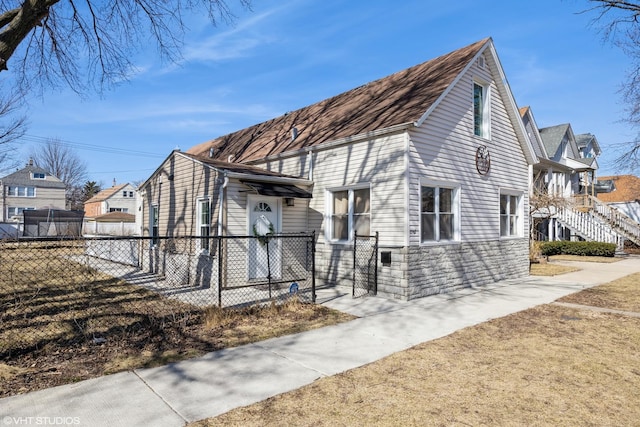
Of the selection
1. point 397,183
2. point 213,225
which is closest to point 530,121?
point 397,183

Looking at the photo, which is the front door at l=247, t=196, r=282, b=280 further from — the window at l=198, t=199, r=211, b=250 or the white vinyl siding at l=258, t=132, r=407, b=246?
the window at l=198, t=199, r=211, b=250

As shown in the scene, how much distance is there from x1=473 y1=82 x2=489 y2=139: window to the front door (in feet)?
20.6

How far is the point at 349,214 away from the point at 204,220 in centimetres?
402

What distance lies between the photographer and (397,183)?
8.95 metres

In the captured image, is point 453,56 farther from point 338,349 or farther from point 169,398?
point 169,398

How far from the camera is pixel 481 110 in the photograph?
11.4 m

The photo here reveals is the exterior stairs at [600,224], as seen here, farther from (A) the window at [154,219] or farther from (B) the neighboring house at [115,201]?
(B) the neighboring house at [115,201]

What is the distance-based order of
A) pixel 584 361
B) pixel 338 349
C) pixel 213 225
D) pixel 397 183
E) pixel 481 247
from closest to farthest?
pixel 584 361 → pixel 338 349 → pixel 397 183 → pixel 213 225 → pixel 481 247

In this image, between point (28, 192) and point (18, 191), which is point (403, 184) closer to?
point (28, 192)

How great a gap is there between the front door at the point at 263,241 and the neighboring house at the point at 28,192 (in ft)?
147

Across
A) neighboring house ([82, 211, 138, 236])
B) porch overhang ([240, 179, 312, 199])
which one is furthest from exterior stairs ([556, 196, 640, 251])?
neighboring house ([82, 211, 138, 236])

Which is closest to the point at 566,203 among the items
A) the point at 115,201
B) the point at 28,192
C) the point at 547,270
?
the point at 547,270

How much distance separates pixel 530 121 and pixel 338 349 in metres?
24.2

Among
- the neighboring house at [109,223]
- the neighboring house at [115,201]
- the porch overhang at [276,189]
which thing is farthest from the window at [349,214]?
the neighboring house at [115,201]
